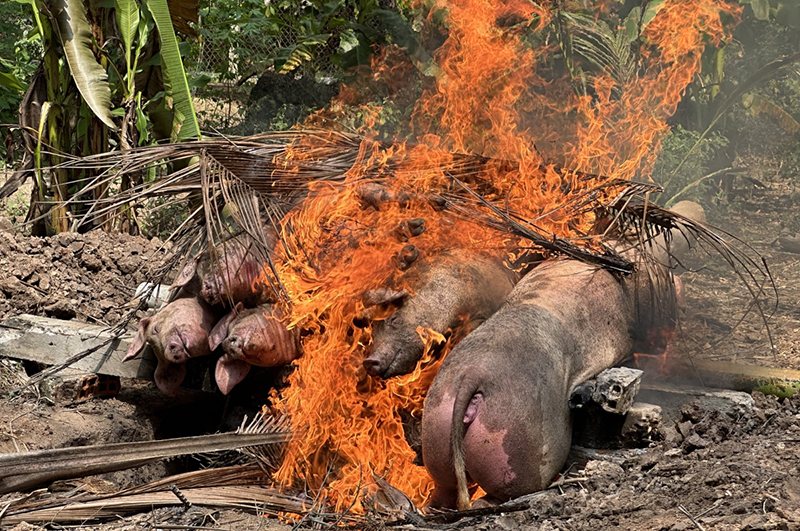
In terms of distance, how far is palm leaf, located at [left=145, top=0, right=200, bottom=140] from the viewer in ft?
20.6

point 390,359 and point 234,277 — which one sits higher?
point 234,277

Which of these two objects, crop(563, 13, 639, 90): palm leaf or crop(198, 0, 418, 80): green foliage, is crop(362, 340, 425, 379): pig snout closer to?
crop(198, 0, 418, 80): green foliage

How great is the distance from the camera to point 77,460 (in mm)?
3186

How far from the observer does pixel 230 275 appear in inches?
170

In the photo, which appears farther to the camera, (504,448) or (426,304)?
(426,304)

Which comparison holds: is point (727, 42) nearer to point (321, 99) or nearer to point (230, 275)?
point (321, 99)

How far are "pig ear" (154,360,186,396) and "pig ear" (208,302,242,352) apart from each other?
1.43 feet

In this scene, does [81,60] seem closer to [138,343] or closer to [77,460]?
[138,343]

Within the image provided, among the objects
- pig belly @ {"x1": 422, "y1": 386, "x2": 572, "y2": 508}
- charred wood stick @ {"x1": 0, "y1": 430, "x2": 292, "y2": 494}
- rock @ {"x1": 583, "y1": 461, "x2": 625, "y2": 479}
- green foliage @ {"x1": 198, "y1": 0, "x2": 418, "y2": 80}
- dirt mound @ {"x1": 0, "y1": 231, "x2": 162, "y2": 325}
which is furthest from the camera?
green foliage @ {"x1": 198, "y1": 0, "x2": 418, "y2": 80}

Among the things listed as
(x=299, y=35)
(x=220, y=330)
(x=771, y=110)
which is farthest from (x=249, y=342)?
(x=771, y=110)

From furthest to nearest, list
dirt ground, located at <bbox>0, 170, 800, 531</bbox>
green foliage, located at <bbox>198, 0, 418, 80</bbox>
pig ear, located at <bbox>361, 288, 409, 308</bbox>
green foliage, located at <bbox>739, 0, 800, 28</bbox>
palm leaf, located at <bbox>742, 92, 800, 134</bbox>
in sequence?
palm leaf, located at <bbox>742, 92, 800, 134</bbox> → green foliage, located at <bbox>198, 0, 418, 80</bbox> → green foliage, located at <bbox>739, 0, 800, 28</bbox> → pig ear, located at <bbox>361, 288, 409, 308</bbox> → dirt ground, located at <bbox>0, 170, 800, 531</bbox>

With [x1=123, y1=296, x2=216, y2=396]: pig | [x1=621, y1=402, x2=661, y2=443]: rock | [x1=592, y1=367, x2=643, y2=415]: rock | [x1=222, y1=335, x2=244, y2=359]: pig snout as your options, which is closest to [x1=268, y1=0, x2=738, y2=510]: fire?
[x1=222, y1=335, x2=244, y2=359]: pig snout

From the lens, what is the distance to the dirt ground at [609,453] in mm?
2941

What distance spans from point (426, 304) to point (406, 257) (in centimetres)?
30
